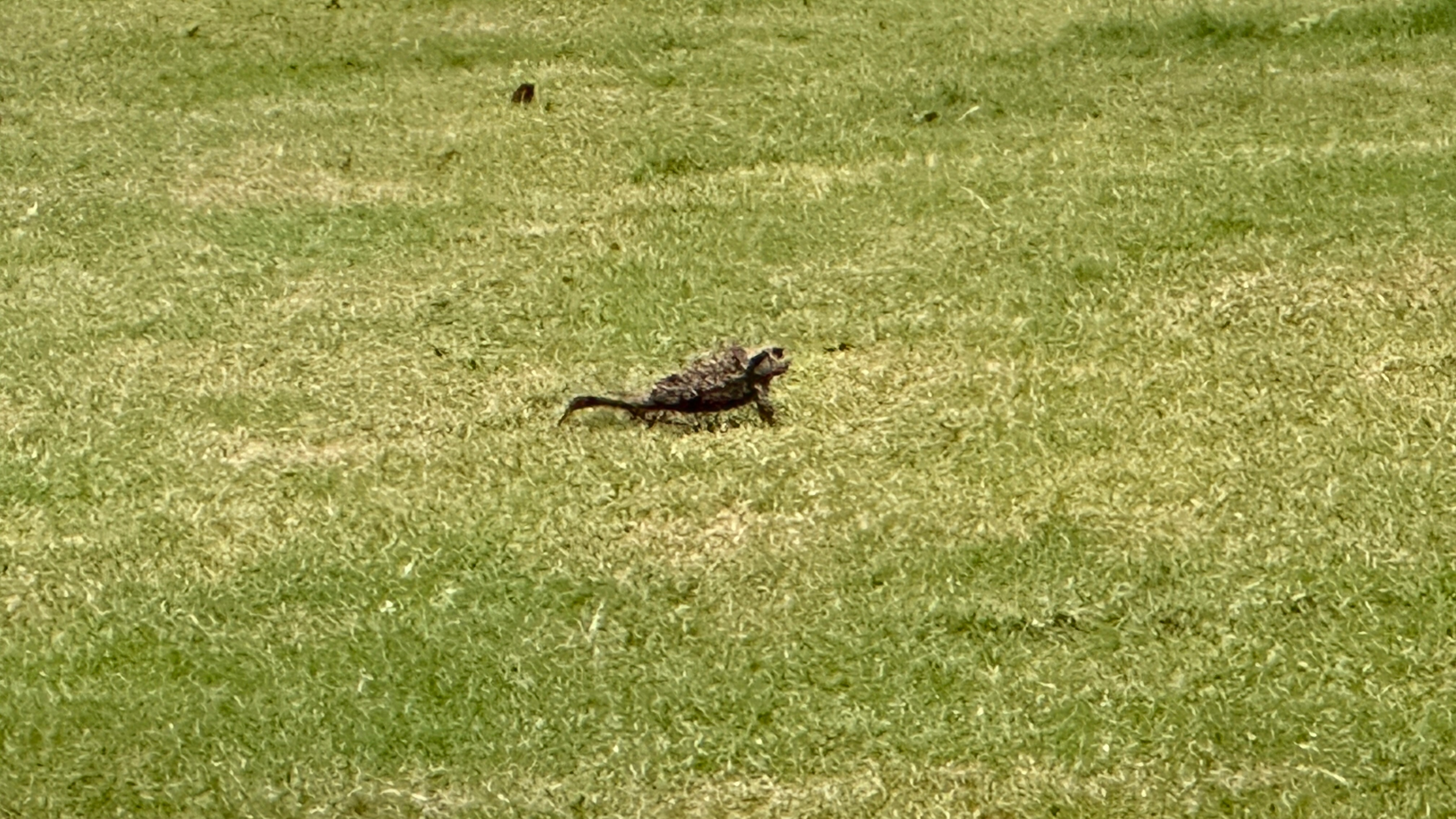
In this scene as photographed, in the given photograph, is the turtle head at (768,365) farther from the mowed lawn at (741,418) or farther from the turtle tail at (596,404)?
the turtle tail at (596,404)

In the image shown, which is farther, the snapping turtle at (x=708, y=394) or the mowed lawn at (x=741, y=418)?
the snapping turtle at (x=708, y=394)

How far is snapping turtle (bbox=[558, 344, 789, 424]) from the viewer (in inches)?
159

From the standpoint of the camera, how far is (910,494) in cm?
373

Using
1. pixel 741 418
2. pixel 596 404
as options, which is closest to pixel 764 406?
pixel 741 418

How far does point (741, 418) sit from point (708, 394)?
0.10 metres

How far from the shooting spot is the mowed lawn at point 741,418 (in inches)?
123

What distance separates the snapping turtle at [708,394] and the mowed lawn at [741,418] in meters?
0.09

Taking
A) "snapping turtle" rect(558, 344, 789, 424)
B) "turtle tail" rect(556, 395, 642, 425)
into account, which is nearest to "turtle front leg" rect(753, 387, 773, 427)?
"snapping turtle" rect(558, 344, 789, 424)

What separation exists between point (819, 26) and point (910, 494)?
110 inches

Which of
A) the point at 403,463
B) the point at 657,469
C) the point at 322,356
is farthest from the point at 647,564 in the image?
the point at 322,356

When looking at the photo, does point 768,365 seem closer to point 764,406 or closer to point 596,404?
point 764,406

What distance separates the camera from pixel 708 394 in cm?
402

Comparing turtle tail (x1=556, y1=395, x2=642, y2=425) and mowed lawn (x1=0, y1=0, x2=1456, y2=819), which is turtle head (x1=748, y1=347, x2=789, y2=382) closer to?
mowed lawn (x1=0, y1=0, x2=1456, y2=819)

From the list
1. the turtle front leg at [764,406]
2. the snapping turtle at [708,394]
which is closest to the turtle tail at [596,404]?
the snapping turtle at [708,394]
